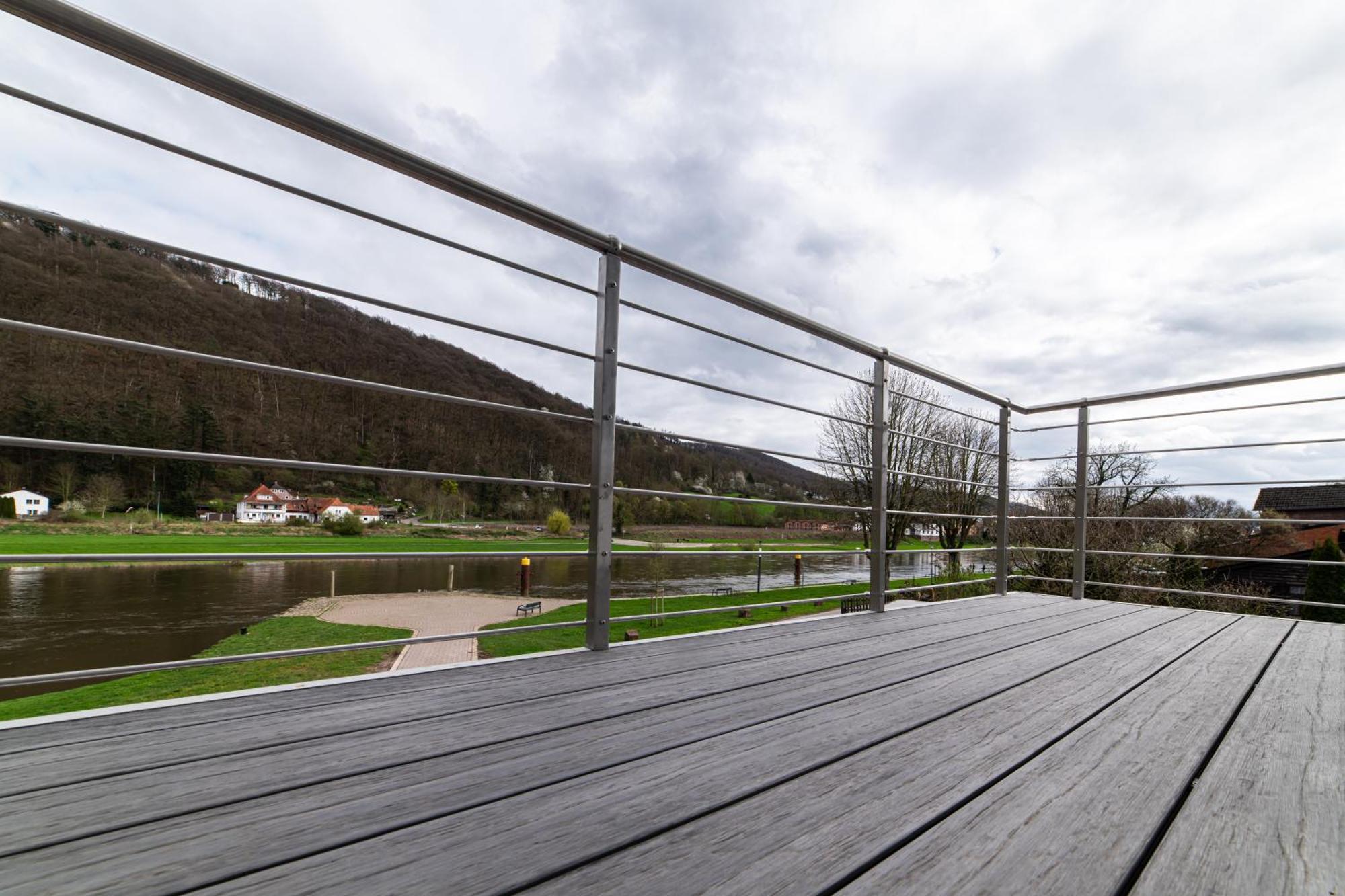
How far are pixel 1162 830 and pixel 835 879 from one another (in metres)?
0.38

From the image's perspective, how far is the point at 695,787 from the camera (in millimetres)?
636

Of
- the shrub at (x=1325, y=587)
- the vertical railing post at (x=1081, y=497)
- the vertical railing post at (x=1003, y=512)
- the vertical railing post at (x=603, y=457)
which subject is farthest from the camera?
the shrub at (x=1325, y=587)

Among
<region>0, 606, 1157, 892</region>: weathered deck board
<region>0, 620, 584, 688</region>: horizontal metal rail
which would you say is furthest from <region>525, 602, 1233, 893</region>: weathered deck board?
<region>0, 620, 584, 688</region>: horizontal metal rail

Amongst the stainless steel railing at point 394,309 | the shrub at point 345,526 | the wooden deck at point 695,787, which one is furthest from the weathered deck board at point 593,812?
the shrub at point 345,526

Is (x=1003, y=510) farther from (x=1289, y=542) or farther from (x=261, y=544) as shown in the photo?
(x=1289, y=542)

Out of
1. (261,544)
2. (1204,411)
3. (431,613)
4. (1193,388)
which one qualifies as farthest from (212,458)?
(431,613)

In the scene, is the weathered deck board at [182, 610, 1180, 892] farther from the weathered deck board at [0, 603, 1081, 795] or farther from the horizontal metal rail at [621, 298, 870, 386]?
the horizontal metal rail at [621, 298, 870, 386]

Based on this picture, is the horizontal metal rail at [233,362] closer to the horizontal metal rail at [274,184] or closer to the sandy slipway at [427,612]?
the horizontal metal rail at [274,184]

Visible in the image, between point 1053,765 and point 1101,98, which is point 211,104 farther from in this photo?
point 1101,98

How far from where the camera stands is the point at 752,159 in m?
8.88

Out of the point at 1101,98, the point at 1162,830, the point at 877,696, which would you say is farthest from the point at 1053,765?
the point at 1101,98

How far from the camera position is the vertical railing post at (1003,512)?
269 cm

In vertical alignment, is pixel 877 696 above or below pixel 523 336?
below

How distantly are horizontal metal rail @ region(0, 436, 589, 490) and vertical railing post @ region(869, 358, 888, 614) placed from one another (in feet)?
4.21
